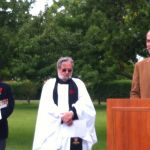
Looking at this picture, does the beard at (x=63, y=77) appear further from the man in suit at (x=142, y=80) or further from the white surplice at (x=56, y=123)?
the man in suit at (x=142, y=80)

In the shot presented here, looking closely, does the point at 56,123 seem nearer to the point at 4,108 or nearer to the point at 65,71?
the point at 65,71

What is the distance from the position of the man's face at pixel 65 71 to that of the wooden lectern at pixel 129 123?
2.28 m

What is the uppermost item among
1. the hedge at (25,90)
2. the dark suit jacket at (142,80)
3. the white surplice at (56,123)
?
the dark suit jacket at (142,80)

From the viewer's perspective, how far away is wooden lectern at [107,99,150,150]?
5.07 meters

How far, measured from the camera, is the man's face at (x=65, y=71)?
7363mm

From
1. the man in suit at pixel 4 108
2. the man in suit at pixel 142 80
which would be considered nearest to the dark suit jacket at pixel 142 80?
the man in suit at pixel 142 80

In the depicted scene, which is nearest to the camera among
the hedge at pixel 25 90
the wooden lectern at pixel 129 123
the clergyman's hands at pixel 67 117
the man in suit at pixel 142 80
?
the wooden lectern at pixel 129 123

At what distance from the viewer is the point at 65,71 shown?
745cm

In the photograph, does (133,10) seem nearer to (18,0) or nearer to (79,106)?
(18,0)

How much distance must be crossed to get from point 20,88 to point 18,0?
129ft

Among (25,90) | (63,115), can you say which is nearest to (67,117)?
(63,115)

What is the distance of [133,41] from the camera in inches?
711

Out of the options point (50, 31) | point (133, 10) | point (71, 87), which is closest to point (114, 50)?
point (133, 10)

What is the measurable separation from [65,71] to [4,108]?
151cm
